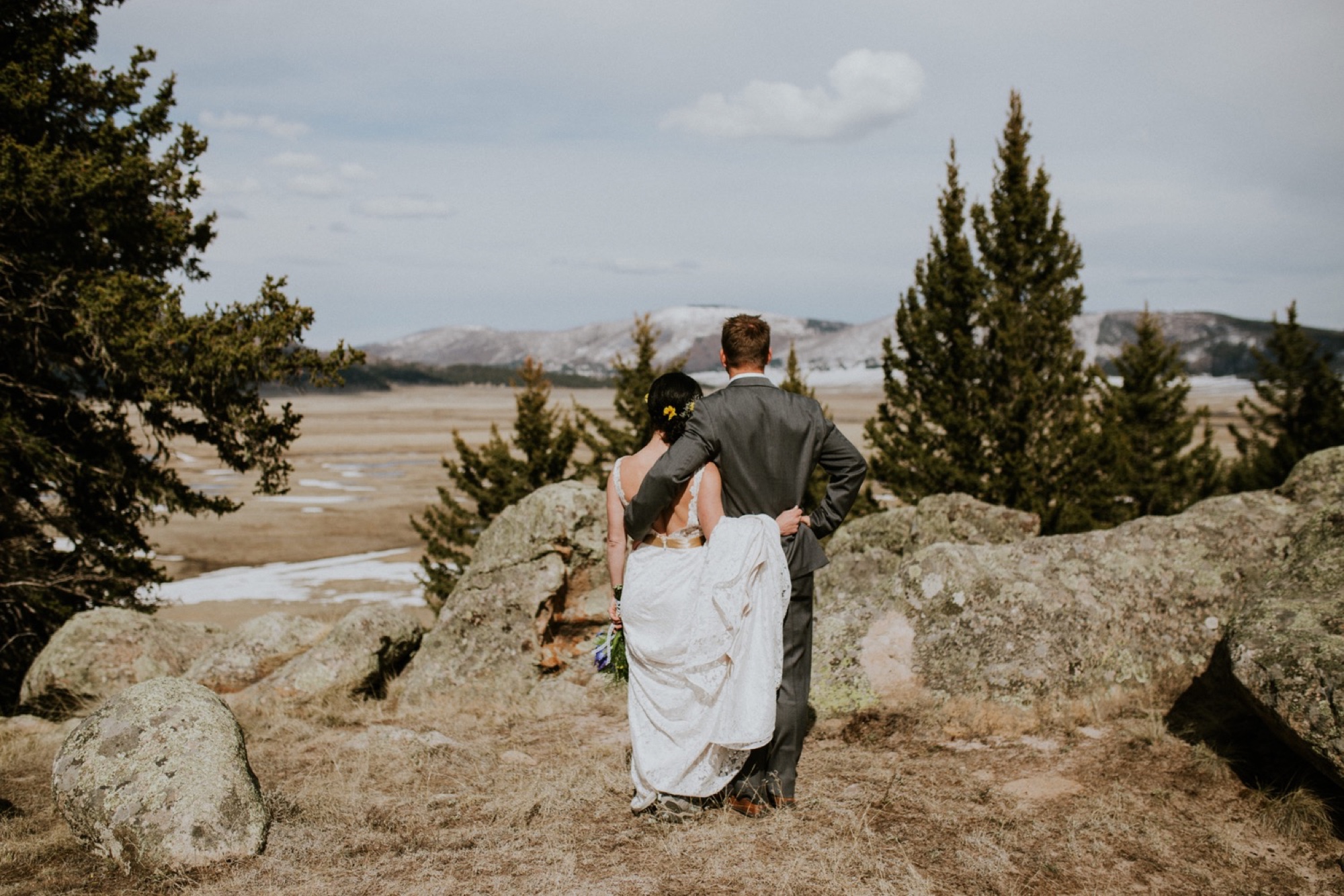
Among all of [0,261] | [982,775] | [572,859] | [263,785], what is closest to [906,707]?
[982,775]

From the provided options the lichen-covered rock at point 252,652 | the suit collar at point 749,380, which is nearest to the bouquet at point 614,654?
the suit collar at point 749,380

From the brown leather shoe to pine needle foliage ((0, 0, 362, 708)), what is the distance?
10365 millimetres

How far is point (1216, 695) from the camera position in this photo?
6738 mm

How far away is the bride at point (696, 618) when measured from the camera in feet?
16.0

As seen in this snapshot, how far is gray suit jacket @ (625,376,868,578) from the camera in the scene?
489cm

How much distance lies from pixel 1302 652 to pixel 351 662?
322 inches

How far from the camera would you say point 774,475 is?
5039 millimetres

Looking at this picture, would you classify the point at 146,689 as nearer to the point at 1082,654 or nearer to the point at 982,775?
the point at 982,775

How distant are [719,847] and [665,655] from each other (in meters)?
1.05

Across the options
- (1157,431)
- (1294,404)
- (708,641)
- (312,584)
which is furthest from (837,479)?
(1294,404)

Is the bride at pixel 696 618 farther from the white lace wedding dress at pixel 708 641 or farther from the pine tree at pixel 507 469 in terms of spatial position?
the pine tree at pixel 507 469

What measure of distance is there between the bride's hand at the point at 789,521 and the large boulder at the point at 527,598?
184 inches

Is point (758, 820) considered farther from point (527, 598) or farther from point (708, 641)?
point (527, 598)

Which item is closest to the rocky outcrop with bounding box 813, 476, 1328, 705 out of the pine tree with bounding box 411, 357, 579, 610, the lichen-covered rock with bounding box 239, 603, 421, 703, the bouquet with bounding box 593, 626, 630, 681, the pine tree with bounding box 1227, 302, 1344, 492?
the bouquet with bounding box 593, 626, 630, 681
